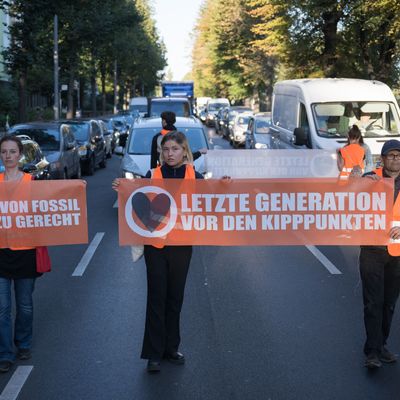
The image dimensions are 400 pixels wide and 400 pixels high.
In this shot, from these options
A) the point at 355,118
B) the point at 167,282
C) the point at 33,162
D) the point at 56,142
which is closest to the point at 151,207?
the point at 167,282

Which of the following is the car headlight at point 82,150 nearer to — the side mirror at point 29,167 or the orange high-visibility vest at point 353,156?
the side mirror at point 29,167

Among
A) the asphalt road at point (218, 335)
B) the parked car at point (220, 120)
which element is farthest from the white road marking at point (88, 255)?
the parked car at point (220, 120)

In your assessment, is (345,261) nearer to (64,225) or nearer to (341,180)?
(341,180)

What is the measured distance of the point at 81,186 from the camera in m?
6.54

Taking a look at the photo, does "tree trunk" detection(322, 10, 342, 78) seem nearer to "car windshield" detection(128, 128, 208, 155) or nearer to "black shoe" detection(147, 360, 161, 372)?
"car windshield" detection(128, 128, 208, 155)

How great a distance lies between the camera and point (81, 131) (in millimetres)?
24953

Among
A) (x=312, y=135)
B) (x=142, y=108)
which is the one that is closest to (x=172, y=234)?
(x=312, y=135)

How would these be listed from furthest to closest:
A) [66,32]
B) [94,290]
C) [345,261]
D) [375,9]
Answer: [66,32] → [375,9] → [345,261] → [94,290]

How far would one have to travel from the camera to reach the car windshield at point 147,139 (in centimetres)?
1477

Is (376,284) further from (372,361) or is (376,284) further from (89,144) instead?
(89,144)

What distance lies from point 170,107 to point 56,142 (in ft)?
37.5

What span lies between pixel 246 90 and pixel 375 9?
4534cm

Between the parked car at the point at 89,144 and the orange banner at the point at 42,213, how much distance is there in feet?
54.8

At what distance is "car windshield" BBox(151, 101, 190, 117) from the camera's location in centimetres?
2981
